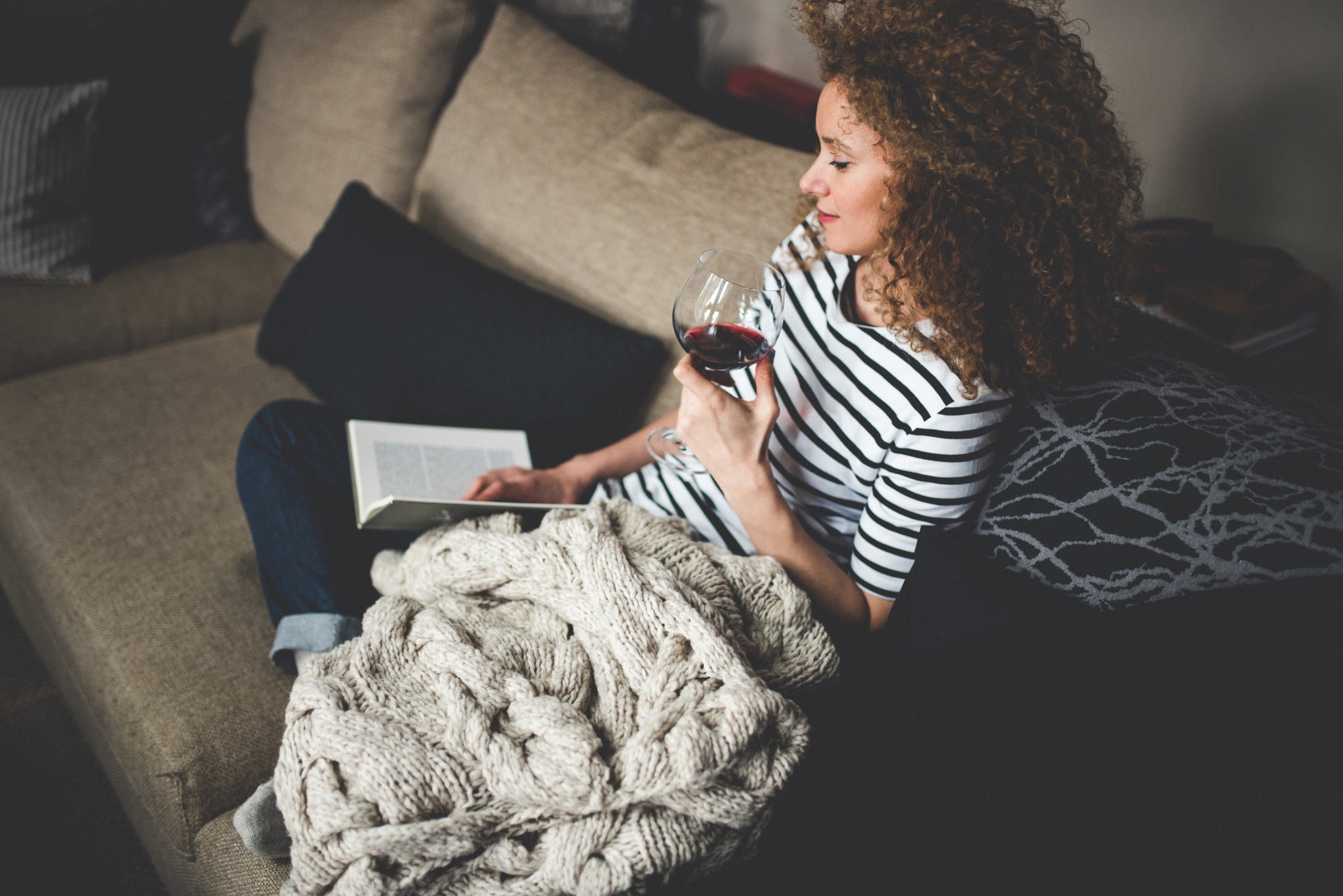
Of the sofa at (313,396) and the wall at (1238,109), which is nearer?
the sofa at (313,396)

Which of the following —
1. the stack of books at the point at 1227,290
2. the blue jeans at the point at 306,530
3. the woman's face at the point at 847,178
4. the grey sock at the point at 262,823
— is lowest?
the grey sock at the point at 262,823

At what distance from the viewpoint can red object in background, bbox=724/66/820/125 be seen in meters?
2.04

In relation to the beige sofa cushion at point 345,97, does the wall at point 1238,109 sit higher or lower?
higher

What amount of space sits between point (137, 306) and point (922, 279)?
1.72m

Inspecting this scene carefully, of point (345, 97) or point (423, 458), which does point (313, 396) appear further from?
point (345, 97)

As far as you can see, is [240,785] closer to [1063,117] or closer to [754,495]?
[754,495]

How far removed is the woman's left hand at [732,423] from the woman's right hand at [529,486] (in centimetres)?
33

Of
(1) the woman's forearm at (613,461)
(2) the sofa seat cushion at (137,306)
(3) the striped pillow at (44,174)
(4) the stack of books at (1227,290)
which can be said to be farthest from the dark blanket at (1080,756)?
(3) the striped pillow at (44,174)

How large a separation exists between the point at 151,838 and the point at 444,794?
0.69 m

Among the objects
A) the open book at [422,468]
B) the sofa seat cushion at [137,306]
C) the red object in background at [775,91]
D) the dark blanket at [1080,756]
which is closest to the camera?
the dark blanket at [1080,756]

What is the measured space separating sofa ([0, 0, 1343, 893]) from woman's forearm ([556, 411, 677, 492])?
4.8 inches

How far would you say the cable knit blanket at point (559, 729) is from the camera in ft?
2.48

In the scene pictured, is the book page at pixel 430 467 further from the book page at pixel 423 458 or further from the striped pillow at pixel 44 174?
the striped pillow at pixel 44 174

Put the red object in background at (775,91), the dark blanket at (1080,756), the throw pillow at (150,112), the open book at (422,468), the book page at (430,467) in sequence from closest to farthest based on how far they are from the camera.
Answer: the dark blanket at (1080,756)
the open book at (422,468)
the book page at (430,467)
the throw pillow at (150,112)
the red object in background at (775,91)
